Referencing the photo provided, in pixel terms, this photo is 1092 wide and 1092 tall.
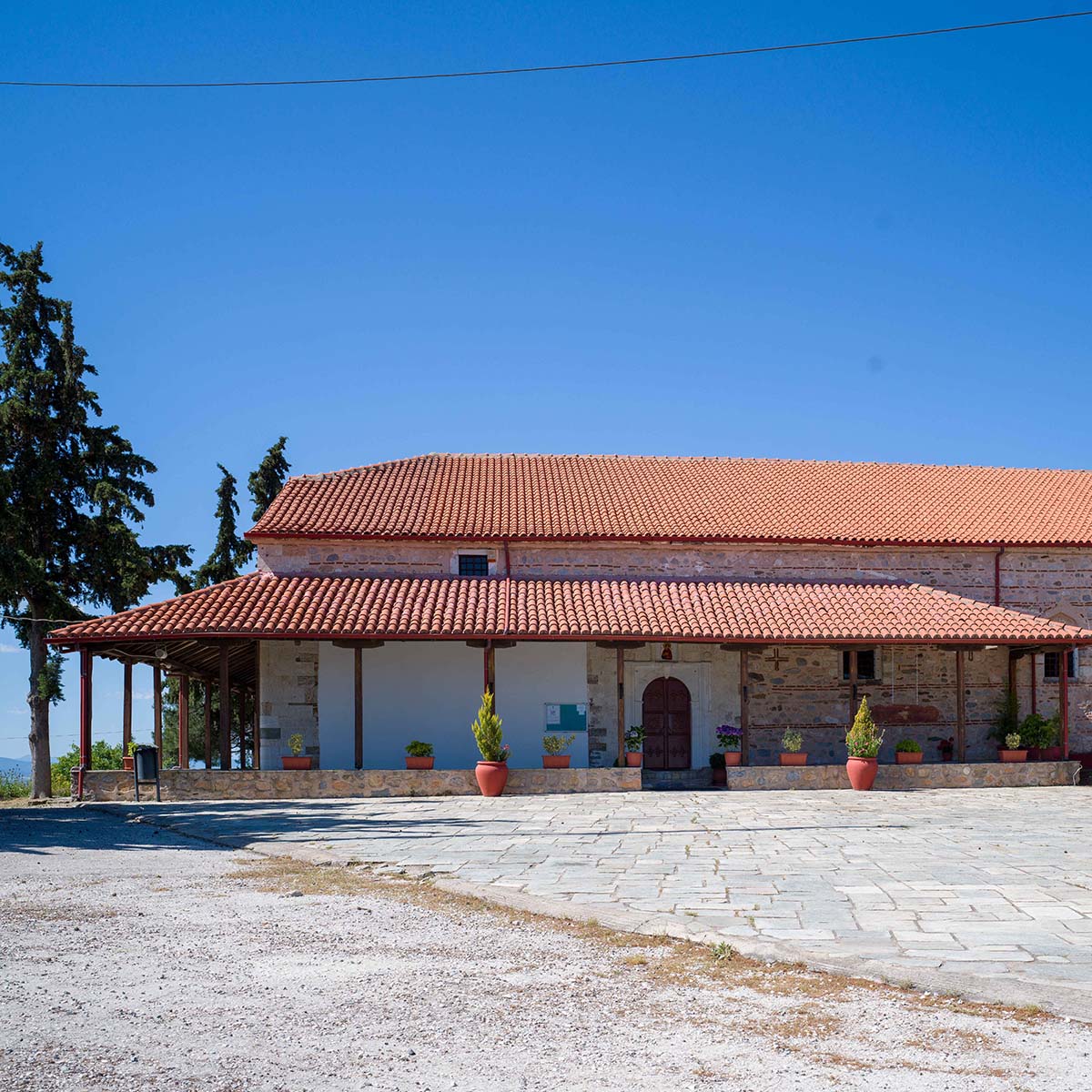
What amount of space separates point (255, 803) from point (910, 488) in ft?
55.2

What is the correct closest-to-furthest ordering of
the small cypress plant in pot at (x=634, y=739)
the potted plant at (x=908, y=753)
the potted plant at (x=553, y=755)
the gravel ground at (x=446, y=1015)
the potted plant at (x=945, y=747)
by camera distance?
the gravel ground at (x=446, y=1015) → the potted plant at (x=553, y=755) → the small cypress plant in pot at (x=634, y=739) → the potted plant at (x=908, y=753) → the potted plant at (x=945, y=747)

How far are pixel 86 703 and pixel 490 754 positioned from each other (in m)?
6.85

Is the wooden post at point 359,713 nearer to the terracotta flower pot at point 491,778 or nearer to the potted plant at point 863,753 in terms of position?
the terracotta flower pot at point 491,778

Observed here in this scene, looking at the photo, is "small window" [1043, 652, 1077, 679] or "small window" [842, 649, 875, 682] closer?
"small window" [842, 649, 875, 682]

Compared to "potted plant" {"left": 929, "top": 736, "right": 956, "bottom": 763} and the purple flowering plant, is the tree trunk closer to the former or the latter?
the purple flowering plant

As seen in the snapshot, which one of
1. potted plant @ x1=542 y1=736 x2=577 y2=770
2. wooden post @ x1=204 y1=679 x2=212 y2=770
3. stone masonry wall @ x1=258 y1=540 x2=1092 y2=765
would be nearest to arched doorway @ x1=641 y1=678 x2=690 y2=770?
stone masonry wall @ x1=258 y1=540 x2=1092 y2=765

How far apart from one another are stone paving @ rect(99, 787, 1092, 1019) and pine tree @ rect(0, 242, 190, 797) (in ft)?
33.0

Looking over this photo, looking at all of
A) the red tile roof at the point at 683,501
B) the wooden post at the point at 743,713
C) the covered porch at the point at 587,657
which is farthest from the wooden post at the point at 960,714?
the wooden post at the point at 743,713

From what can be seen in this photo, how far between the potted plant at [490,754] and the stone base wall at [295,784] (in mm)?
361

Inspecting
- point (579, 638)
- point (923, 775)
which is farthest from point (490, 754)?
point (923, 775)

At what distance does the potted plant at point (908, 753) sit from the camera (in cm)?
2078

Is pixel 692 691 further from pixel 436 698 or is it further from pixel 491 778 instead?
pixel 491 778

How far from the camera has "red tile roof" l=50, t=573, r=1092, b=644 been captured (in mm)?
19250

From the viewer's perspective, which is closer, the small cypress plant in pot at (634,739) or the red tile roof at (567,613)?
the red tile roof at (567,613)
